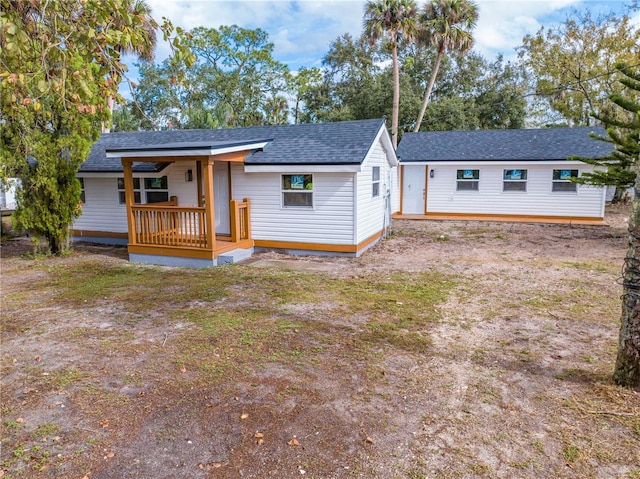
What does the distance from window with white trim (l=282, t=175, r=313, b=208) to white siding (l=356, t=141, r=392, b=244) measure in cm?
121

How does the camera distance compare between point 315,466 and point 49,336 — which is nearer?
point 315,466

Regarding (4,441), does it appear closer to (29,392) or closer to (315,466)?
(29,392)

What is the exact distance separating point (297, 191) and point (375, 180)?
2.55m

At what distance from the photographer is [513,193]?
1756 centimetres

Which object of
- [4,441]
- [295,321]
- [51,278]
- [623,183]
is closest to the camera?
[4,441]

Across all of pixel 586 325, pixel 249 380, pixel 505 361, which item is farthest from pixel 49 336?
pixel 586 325

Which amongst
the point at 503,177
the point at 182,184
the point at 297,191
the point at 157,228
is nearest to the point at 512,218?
the point at 503,177

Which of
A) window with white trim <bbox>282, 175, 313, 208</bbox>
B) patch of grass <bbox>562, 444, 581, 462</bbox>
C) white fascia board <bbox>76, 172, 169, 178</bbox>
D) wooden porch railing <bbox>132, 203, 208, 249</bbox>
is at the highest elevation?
white fascia board <bbox>76, 172, 169, 178</bbox>

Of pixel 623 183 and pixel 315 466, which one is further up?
pixel 623 183

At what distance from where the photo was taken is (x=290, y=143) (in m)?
11.7

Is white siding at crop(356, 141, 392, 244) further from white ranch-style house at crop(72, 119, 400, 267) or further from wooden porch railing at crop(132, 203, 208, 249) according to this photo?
wooden porch railing at crop(132, 203, 208, 249)

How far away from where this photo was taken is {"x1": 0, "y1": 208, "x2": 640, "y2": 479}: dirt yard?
3250 millimetres

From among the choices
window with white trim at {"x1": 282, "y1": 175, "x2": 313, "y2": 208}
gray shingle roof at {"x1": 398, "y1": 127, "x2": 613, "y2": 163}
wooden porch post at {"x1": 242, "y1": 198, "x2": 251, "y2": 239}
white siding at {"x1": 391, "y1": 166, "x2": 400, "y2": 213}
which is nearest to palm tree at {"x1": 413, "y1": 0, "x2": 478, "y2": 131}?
gray shingle roof at {"x1": 398, "y1": 127, "x2": 613, "y2": 163}

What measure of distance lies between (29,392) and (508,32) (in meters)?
32.8
